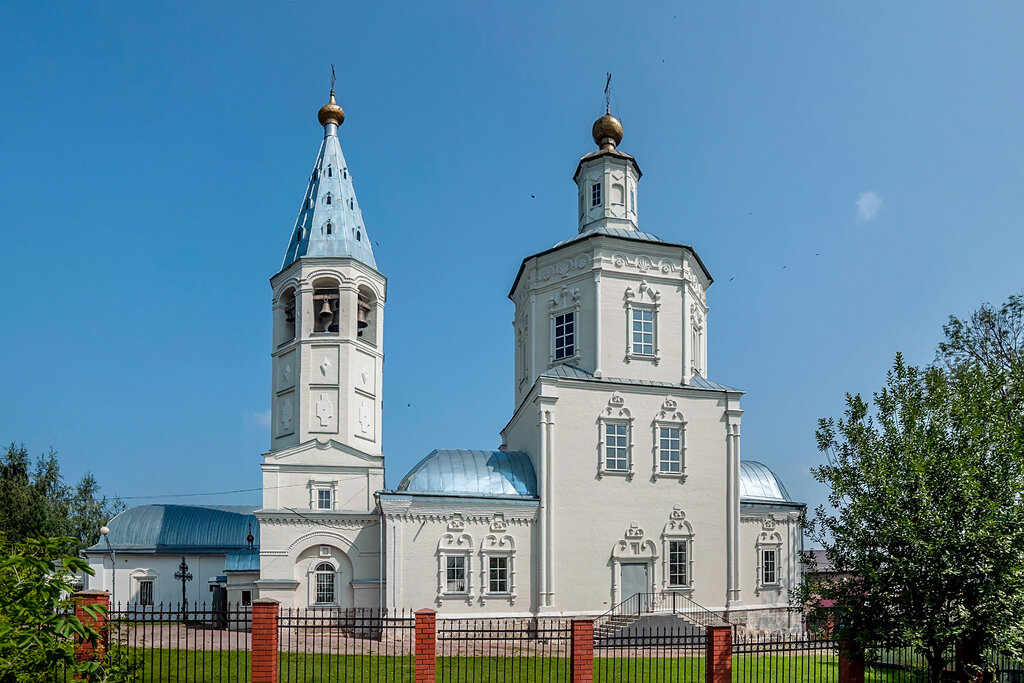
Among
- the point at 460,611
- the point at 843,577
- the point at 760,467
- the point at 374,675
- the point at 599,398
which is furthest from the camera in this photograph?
the point at 760,467

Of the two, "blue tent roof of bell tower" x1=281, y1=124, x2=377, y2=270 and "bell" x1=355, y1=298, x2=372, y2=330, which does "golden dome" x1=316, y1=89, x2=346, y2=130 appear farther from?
"bell" x1=355, y1=298, x2=372, y2=330

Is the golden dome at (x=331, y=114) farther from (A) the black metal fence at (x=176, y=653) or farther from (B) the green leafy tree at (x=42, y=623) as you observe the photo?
(B) the green leafy tree at (x=42, y=623)

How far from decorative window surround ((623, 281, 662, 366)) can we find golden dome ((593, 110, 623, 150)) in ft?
16.3

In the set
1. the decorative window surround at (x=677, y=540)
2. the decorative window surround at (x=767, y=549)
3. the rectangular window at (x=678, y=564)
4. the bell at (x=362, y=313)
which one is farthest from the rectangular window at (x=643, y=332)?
the bell at (x=362, y=313)

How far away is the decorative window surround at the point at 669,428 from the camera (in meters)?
21.9

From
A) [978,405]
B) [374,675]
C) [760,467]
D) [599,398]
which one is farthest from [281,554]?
[978,405]

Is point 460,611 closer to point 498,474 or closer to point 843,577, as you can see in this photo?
point 498,474

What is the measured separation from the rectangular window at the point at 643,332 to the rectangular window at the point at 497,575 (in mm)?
6533

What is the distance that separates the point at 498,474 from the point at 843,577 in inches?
433

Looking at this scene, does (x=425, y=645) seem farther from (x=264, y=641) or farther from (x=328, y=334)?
(x=328, y=334)

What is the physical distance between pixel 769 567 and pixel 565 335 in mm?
8221

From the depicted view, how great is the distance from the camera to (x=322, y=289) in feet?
78.9

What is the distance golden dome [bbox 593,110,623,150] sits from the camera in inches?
1000

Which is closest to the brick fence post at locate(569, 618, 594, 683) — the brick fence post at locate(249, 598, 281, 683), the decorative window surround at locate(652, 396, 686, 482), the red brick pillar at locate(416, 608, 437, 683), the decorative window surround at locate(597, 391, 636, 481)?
the red brick pillar at locate(416, 608, 437, 683)
